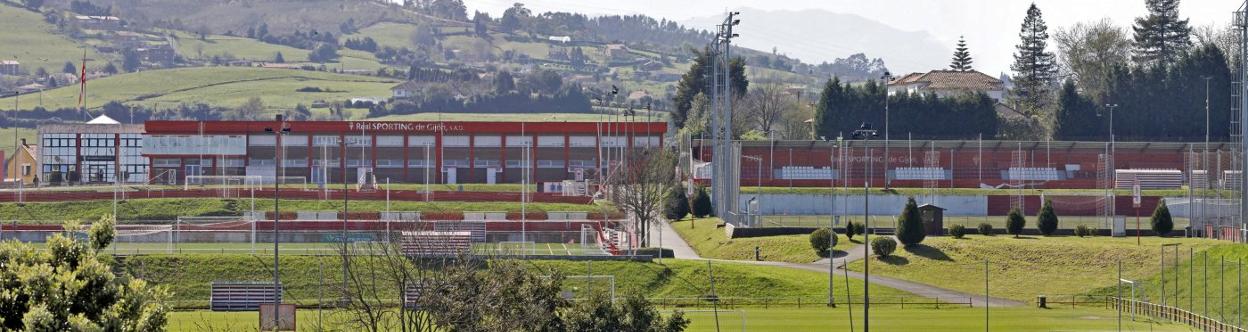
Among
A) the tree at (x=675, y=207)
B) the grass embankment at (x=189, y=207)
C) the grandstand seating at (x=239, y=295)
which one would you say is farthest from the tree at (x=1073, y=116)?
the grandstand seating at (x=239, y=295)

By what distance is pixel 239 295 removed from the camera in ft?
200

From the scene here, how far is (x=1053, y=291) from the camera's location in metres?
64.1

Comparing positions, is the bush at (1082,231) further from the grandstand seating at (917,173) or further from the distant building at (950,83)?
the distant building at (950,83)

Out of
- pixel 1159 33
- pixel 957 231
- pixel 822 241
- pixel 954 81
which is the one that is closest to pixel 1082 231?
pixel 957 231

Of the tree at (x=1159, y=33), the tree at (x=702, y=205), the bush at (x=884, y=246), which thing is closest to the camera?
the bush at (x=884, y=246)

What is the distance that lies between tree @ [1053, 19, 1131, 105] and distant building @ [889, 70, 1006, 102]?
5.71 meters

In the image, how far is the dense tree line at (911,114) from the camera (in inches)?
4786

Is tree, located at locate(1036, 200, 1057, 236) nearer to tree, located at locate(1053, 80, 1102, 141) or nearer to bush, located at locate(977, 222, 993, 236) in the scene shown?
bush, located at locate(977, 222, 993, 236)

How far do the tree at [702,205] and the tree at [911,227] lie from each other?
20.8 m

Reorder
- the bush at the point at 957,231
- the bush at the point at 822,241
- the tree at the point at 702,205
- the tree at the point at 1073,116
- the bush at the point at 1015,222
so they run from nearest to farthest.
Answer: the bush at the point at 822,241 < the bush at the point at 957,231 < the bush at the point at 1015,222 < the tree at the point at 702,205 < the tree at the point at 1073,116

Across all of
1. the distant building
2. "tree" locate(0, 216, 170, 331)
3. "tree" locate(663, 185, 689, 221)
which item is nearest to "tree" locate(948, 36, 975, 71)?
the distant building

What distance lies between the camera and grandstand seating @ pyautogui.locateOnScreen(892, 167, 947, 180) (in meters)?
105

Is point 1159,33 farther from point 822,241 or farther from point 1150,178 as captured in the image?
point 822,241

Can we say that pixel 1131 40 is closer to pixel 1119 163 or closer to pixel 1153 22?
pixel 1153 22
